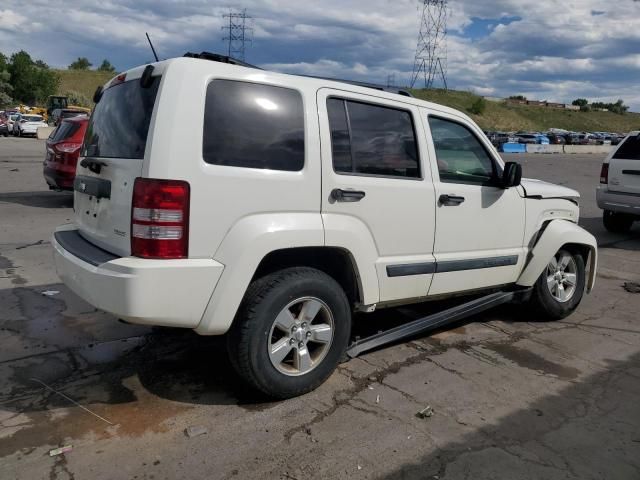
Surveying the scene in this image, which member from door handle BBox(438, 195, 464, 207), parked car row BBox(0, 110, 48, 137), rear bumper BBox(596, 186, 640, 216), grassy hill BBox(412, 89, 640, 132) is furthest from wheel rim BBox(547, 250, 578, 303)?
grassy hill BBox(412, 89, 640, 132)

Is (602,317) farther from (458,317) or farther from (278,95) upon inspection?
(278,95)

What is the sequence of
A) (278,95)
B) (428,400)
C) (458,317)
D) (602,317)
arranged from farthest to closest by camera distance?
1. (602,317)
2. (458,317)
3. (428,400)
4. (278,95)

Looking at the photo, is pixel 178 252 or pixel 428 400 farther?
pixel 428 400

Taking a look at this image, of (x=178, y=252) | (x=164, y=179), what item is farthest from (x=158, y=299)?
(x=164, y=179)

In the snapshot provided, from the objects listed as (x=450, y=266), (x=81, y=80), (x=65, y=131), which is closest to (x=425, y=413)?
(x=450, y=266)

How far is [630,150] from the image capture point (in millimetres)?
9977

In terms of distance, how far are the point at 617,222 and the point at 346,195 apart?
944 centimetres

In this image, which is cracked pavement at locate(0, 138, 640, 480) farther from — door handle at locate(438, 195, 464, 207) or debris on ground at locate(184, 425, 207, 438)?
door handle at locate(438, 195, 464, 207)

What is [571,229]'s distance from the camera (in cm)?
520

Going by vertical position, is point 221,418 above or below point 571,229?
below

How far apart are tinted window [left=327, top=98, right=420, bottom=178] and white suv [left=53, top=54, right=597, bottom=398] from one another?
0.01 metres

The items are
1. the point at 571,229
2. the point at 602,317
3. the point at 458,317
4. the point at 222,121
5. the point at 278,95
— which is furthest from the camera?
the point at 602,317

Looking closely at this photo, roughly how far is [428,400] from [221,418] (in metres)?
1.35

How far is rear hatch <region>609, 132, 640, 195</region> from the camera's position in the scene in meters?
9.73
